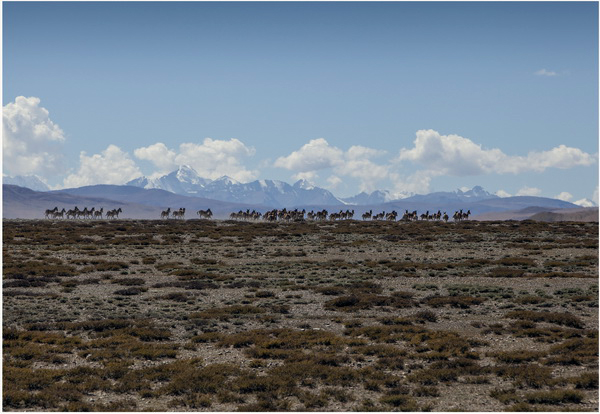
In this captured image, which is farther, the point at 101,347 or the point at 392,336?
the point at 392,336

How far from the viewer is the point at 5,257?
50750 mm

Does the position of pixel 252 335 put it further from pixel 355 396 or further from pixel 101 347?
pixel 355 396

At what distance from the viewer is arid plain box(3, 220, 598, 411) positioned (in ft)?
55.2

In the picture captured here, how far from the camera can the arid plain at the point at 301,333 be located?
663 inches

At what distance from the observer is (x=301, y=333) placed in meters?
24.3

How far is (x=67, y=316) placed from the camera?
27.4 metres

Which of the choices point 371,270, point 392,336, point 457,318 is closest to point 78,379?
point 392,336

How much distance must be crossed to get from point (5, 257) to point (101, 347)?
3334 cm

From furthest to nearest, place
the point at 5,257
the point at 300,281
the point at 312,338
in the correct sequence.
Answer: the point at 5,257 → the point at 300,281 → the point at 312,338

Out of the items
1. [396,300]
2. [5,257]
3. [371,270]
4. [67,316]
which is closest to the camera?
[67,316]

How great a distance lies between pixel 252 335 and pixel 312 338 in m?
2.31

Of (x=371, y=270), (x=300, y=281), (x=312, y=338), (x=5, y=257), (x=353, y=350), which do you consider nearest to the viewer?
(x=353, y=350)

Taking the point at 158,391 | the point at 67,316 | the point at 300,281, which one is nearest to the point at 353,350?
the point at 158,391

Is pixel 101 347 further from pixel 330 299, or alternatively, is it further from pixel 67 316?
pixel 330 299
